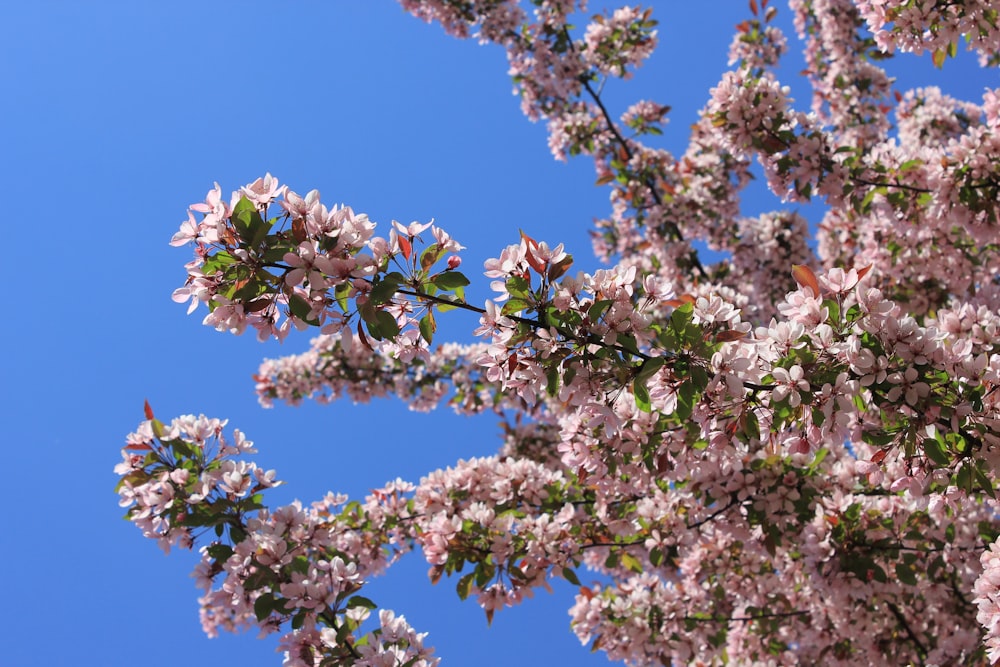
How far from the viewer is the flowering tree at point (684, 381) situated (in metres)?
2.30

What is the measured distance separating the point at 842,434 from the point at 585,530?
2.47 metres

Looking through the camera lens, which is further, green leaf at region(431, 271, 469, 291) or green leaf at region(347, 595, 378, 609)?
green leaf at region(347, 595, 378, 609)

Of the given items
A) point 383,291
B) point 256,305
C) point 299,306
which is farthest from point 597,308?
point 256,305

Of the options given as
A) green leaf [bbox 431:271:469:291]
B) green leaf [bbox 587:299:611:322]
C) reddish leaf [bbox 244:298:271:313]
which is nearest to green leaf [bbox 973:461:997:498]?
green leaf [bbox 587:299:611:322]

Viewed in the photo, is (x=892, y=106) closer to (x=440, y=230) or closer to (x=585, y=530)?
(x=585, y=530)

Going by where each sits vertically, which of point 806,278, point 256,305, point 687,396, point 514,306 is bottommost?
point 687,396

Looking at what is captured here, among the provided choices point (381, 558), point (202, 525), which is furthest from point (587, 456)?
point (381, 558)

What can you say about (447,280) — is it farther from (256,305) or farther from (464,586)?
(464,586)

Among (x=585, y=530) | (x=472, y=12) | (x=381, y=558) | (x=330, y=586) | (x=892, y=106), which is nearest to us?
(x=330, y=586)

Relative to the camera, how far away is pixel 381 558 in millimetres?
5297

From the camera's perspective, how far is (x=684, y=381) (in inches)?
90.4

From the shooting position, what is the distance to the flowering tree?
230 centimetres

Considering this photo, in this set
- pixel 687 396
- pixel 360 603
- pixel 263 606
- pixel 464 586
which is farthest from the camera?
pixel 464 586

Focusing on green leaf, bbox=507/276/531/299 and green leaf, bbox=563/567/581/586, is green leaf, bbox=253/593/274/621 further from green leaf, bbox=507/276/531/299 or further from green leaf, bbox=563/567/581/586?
green leaf, bbox=507/276/531/299
